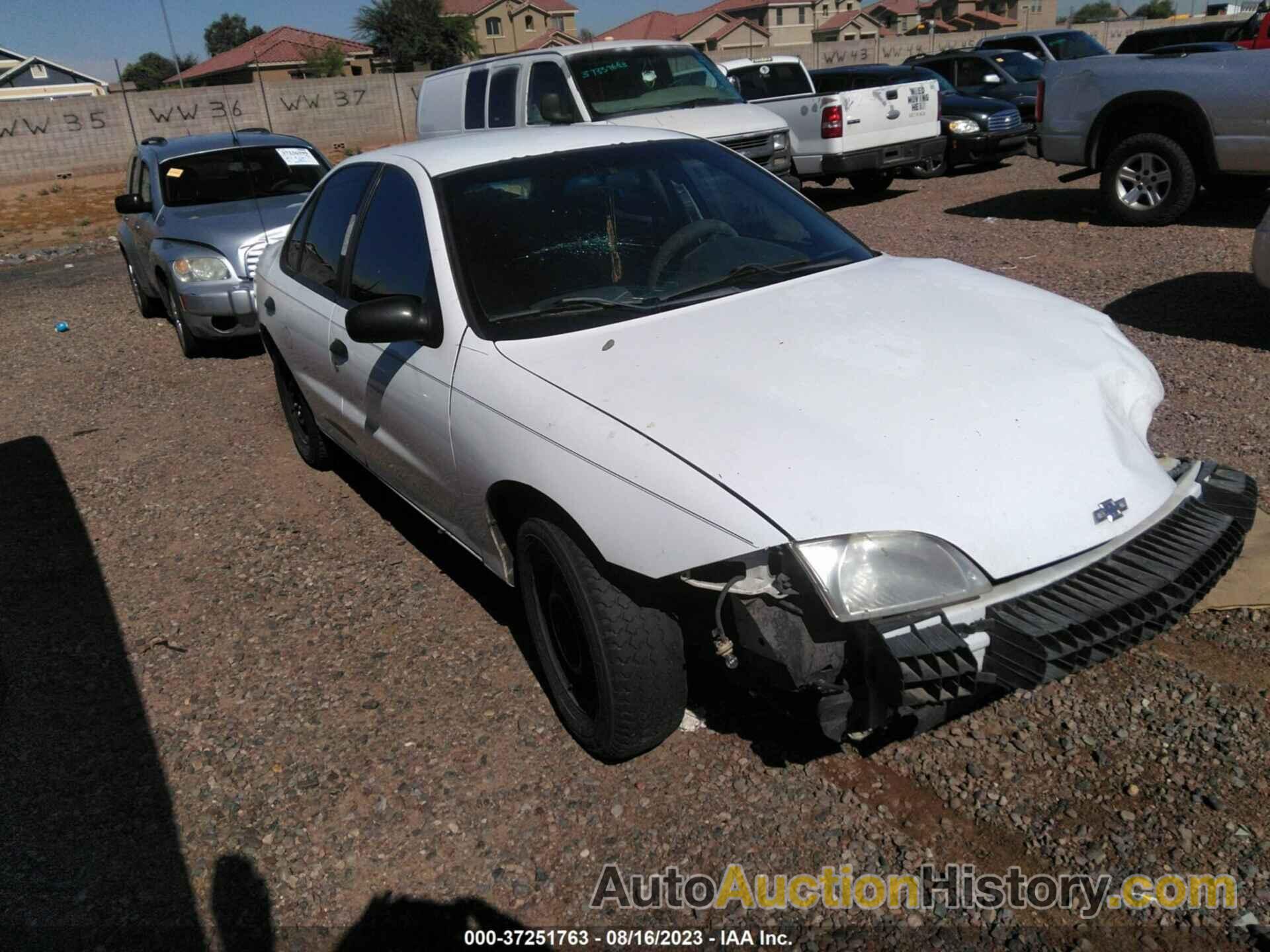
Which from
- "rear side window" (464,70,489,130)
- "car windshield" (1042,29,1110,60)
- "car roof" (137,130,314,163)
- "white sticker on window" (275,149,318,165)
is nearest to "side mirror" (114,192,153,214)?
"car roof" (137,130,314,163)

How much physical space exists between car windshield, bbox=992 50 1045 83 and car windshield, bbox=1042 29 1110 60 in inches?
37.2

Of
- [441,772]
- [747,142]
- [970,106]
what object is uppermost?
[747,142]

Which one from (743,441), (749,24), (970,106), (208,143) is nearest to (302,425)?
(743,441)

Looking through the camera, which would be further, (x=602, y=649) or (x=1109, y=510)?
(x=602, y=649)

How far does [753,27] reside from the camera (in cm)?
7425

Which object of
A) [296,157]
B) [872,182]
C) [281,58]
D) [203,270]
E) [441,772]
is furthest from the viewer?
[281,58]

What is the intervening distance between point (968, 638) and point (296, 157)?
27.7 ft

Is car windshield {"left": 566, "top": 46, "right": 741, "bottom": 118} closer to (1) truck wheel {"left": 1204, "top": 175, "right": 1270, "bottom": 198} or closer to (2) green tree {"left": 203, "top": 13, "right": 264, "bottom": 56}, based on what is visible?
(1) truck wheel {"left": 1204, "top": 175, "right": 1270, "bottom": 198}

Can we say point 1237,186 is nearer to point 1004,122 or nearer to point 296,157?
point 1004,122

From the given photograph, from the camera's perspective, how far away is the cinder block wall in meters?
27.9

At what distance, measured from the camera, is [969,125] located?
13688mm

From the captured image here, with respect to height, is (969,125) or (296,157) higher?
(296,157)

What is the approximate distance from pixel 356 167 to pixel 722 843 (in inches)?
127

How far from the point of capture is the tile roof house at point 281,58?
5994cm
